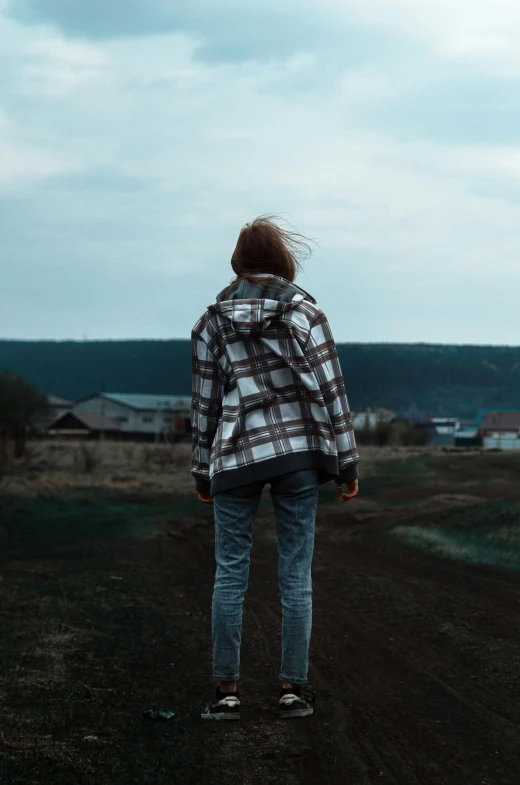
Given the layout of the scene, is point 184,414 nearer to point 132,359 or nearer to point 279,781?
point 132,359

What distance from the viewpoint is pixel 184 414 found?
10131cm

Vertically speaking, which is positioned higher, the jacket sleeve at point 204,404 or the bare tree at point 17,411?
the jacket sleeve at point 204,404

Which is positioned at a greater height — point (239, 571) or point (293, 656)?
point (239, 571)

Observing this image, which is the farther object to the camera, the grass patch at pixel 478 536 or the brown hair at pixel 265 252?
the grass patch at pixel 478 536

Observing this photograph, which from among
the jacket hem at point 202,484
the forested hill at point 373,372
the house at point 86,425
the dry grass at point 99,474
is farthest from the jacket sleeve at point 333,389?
the forested hill at point 373,372

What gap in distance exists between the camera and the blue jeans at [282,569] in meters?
4.00

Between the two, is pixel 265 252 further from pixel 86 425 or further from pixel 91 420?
pixel 91 420

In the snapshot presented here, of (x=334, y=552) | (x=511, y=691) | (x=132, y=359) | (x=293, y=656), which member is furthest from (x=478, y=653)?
(x=132, y=359)

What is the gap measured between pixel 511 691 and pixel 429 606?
97.1 inches

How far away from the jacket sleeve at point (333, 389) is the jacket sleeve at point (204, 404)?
0.42 meters

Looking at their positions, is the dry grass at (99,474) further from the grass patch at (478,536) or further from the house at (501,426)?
the house at (501,426)

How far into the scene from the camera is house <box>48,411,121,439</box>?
3718 inches

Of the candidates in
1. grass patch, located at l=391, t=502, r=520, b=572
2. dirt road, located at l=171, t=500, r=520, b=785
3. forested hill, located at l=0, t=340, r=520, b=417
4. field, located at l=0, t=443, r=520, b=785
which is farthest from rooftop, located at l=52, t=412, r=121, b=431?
dirt road, located at l=171, t=500, r=520, b=785

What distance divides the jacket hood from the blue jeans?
0.62 m
